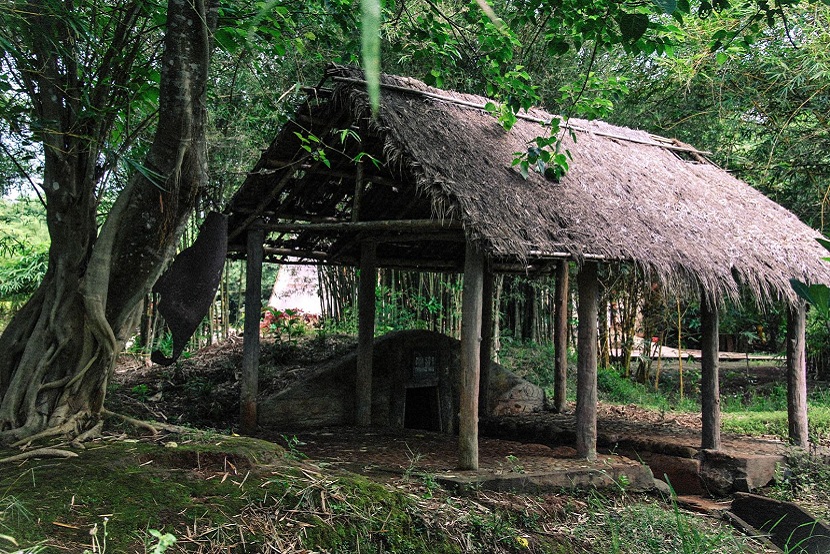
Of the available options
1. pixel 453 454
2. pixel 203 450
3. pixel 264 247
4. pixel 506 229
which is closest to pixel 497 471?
pixel 453 454

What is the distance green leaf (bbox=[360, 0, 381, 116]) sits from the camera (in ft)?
1.63

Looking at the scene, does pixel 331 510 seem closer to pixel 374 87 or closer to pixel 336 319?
pixel 374 87

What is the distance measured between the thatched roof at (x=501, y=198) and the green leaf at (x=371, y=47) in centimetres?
391

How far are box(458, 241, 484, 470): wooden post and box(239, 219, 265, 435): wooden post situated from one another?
7.35 ft

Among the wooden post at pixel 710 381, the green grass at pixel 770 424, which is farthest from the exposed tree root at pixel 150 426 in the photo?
the green grass at pixel 770 424

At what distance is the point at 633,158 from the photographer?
24.2ft

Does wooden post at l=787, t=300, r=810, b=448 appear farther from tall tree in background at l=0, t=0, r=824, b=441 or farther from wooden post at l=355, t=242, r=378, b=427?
tall tree in background at l=0, t=0, r=824, b=441

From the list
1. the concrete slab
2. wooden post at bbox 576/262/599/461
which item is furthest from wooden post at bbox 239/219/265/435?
wooden post at bbox 576/262/599/461

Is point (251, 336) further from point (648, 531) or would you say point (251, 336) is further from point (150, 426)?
point (648, 531)

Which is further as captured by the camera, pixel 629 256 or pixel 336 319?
pixel 336 319

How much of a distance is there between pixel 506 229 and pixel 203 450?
249 centimetres

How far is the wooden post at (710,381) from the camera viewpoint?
21.1ft

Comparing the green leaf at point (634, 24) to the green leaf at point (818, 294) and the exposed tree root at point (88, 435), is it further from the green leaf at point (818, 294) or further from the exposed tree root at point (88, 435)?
the exposed tree root at point (88, 435)

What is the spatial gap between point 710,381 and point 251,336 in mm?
4210
